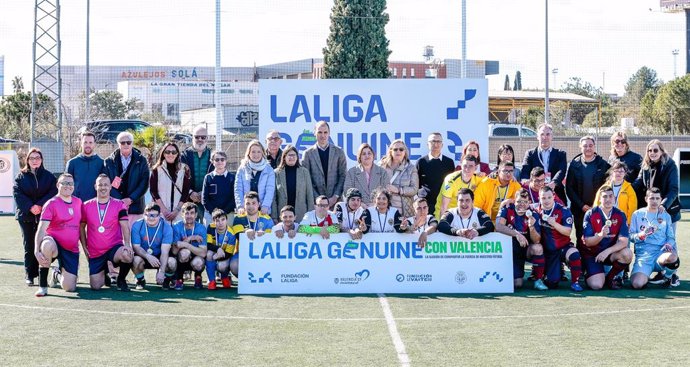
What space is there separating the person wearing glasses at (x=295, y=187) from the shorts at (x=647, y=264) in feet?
11.4

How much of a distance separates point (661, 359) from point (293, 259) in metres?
4.44

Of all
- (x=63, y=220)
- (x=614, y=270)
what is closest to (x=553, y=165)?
(x=614, y=270)

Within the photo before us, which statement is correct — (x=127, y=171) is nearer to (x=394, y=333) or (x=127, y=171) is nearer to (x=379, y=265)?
(x=379, y=265)

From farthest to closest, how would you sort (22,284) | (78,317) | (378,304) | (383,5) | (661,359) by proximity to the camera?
1. (383,5)
2. (22,284)
3. (378,304)
4. (78,317)
5. (661,359)

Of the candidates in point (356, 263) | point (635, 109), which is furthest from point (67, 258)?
point (635, 109)

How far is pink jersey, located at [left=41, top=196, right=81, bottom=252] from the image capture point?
10289mm

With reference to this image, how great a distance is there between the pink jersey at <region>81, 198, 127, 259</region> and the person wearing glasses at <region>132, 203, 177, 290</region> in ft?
0.74

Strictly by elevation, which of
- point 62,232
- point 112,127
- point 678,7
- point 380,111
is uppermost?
point 678,7

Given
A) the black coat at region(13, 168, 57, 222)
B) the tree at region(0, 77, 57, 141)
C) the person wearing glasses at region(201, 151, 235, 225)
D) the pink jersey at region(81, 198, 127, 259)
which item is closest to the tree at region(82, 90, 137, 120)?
the tree at region(0, 77, 57, 141)

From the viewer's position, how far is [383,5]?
100 ft

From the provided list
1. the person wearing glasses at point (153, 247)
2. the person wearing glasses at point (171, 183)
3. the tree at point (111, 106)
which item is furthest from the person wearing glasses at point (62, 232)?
the tree at point (111, 106)

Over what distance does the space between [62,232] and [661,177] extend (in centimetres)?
639

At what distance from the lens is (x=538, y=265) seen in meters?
10.5

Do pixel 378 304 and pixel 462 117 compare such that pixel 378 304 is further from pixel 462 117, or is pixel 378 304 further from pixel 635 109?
pixel 635 109
